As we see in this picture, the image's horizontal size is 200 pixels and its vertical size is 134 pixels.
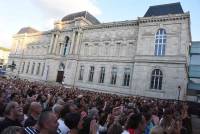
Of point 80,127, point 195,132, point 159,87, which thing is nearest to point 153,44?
point 159,87

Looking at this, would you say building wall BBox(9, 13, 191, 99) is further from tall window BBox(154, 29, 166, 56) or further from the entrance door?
the entrance door

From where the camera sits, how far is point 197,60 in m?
51.2

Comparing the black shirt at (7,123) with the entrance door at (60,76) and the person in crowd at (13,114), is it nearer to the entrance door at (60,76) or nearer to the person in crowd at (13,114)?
the person in crowd at (13,114)

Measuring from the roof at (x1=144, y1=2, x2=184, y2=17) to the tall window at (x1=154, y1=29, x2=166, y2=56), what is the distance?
16.3ft

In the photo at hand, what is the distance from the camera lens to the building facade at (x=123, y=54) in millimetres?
35062

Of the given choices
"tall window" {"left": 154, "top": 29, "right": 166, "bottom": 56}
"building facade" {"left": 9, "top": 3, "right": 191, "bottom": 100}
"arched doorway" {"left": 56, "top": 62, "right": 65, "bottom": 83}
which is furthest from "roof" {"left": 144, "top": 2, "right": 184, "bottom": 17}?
"arched doorway" {"left": 56, "top": 62, "right": 65, "bottom": 83}

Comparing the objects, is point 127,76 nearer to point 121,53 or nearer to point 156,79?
point 121,53

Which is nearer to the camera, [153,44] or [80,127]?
[80,127]

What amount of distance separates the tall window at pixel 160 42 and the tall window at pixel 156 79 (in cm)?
306

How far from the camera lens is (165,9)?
4112cm

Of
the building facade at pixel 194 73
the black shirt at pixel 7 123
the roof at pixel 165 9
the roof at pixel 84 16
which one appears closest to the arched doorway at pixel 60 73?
the roof at pixel 84 16

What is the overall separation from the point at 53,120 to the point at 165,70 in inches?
1286

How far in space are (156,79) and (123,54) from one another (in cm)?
859

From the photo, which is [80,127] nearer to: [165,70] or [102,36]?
[165,70]
